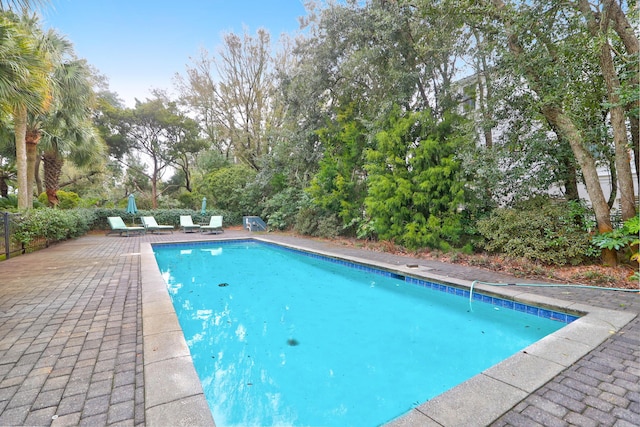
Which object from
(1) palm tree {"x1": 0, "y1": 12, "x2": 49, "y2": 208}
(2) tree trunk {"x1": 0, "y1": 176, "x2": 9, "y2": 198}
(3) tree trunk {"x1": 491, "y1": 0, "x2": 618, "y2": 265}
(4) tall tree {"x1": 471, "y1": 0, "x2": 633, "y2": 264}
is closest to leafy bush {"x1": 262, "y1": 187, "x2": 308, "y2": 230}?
(1) palm tree {"x1": 0, "y1": 12, "x2": 49, "y2": 208}

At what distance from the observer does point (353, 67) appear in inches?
318

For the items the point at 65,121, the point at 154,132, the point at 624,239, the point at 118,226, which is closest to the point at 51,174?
the point at 65,121

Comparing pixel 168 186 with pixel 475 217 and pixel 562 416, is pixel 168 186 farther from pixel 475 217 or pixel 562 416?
pixel 562 416

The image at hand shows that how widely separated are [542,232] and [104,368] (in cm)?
665

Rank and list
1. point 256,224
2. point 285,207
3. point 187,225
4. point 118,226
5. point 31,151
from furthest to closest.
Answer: point 256,224, point 187,225, point 285,207, point 118,226, point 31,151

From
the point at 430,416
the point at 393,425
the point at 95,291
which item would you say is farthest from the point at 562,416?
the point at 95,291

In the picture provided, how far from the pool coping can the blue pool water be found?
0.49m

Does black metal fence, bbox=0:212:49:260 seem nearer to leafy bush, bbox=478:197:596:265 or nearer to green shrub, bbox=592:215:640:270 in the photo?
leafy bush, bbox=478:197:596:265

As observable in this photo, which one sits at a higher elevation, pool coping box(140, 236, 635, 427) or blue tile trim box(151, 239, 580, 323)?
pool coping box(140, 236, 635, 427)

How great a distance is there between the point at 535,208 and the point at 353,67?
219 inches

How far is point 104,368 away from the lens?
213cm

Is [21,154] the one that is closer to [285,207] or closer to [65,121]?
[65,121]

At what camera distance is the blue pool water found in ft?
7.93

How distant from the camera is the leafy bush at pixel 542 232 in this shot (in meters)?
5.12
